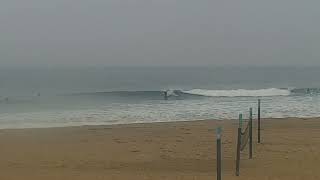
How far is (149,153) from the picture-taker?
1407cm

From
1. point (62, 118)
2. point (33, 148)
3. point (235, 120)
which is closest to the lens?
point (33, 148)

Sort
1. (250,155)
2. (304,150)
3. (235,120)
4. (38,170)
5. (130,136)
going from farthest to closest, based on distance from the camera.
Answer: (235,120), (130,136), (304,150), (250,155), (38,170)

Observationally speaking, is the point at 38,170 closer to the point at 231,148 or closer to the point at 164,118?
the point at 231,148

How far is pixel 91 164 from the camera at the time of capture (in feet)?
41.6

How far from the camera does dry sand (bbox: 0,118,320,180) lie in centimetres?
1140

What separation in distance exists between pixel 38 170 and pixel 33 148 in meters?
3.19

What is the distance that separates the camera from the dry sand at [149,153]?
37.4 feet

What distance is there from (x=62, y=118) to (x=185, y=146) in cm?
1021

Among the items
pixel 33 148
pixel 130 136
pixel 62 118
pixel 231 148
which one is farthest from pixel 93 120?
pixel 231 148

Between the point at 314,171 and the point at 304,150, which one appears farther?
the point at 304,150

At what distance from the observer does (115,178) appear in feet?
35.8

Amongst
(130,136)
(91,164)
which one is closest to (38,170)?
(91,164)

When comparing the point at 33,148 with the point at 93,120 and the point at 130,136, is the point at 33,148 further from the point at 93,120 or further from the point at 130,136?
the point at 93,120

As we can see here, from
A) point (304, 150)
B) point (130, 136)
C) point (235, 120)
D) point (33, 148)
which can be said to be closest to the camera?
point (304, 150)
